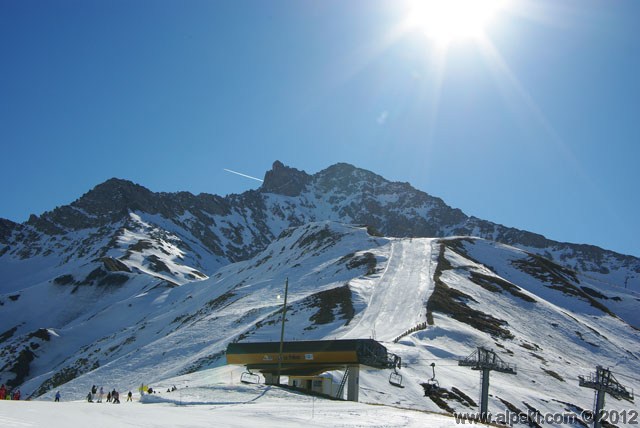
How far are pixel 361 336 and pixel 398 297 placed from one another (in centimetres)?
2523

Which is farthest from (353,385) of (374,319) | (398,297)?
(398,297)

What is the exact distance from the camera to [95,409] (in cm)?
2753

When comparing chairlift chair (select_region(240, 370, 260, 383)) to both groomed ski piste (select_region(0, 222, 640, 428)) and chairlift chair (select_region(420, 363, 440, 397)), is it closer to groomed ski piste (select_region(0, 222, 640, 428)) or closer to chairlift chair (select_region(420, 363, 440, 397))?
groomed ski piste (select_region(0, 222, 640, 428))

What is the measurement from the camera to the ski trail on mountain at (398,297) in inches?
2771

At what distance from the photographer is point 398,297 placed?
293 feet

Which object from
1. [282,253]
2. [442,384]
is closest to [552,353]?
[442,384]

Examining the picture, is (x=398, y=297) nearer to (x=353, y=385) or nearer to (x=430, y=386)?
(x=430, y=386)

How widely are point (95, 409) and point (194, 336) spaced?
59.4 m

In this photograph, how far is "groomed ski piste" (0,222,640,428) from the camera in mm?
29359

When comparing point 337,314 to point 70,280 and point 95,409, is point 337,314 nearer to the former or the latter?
point 95,409

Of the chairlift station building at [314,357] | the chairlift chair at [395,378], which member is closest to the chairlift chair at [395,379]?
the chairlift chair at [395,378]

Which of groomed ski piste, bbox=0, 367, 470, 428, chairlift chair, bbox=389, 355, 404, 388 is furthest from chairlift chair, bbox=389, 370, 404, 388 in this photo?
groomed ski piste, bbox=0, 367, 470, 428

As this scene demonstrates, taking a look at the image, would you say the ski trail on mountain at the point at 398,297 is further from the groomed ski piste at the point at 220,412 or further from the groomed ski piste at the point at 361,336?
the groomed ski piste at the point at 220,412

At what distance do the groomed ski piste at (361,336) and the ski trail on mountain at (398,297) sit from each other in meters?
0.31
